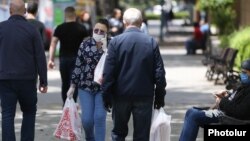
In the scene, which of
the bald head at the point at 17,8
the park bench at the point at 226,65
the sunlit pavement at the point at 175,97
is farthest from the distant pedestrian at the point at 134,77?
the park bench at the point at 226,65

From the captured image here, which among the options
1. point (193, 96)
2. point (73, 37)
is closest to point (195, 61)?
point (193, 96)

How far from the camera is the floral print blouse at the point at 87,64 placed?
10062mm

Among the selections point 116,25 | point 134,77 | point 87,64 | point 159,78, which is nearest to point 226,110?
point 159,78

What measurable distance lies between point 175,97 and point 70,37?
4.69 m

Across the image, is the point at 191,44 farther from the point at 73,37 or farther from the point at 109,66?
the point at 109,66

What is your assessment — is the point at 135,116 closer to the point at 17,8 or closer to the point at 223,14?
the point at 17,8

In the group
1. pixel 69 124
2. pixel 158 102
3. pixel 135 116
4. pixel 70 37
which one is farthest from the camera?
pixel 70 37

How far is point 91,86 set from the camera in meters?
10.0

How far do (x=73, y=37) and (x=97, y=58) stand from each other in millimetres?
2912

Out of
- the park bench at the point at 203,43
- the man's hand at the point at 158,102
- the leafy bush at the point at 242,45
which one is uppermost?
the man's hand at the point at 158,102

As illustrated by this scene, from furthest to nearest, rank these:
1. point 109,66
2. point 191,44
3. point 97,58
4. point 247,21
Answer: point 191,44 → point 247,21 → point 97,58 → point 109,66

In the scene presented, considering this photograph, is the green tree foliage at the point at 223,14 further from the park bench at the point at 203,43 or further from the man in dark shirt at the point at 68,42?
the man in dark shirt at the point at 68,42

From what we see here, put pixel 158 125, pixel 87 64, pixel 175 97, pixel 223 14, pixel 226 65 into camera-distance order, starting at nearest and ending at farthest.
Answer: pixel 158 125, pixel 87 64, pixel 175 97, pixel 226 65, pixel 223 14

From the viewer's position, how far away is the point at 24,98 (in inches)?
370
